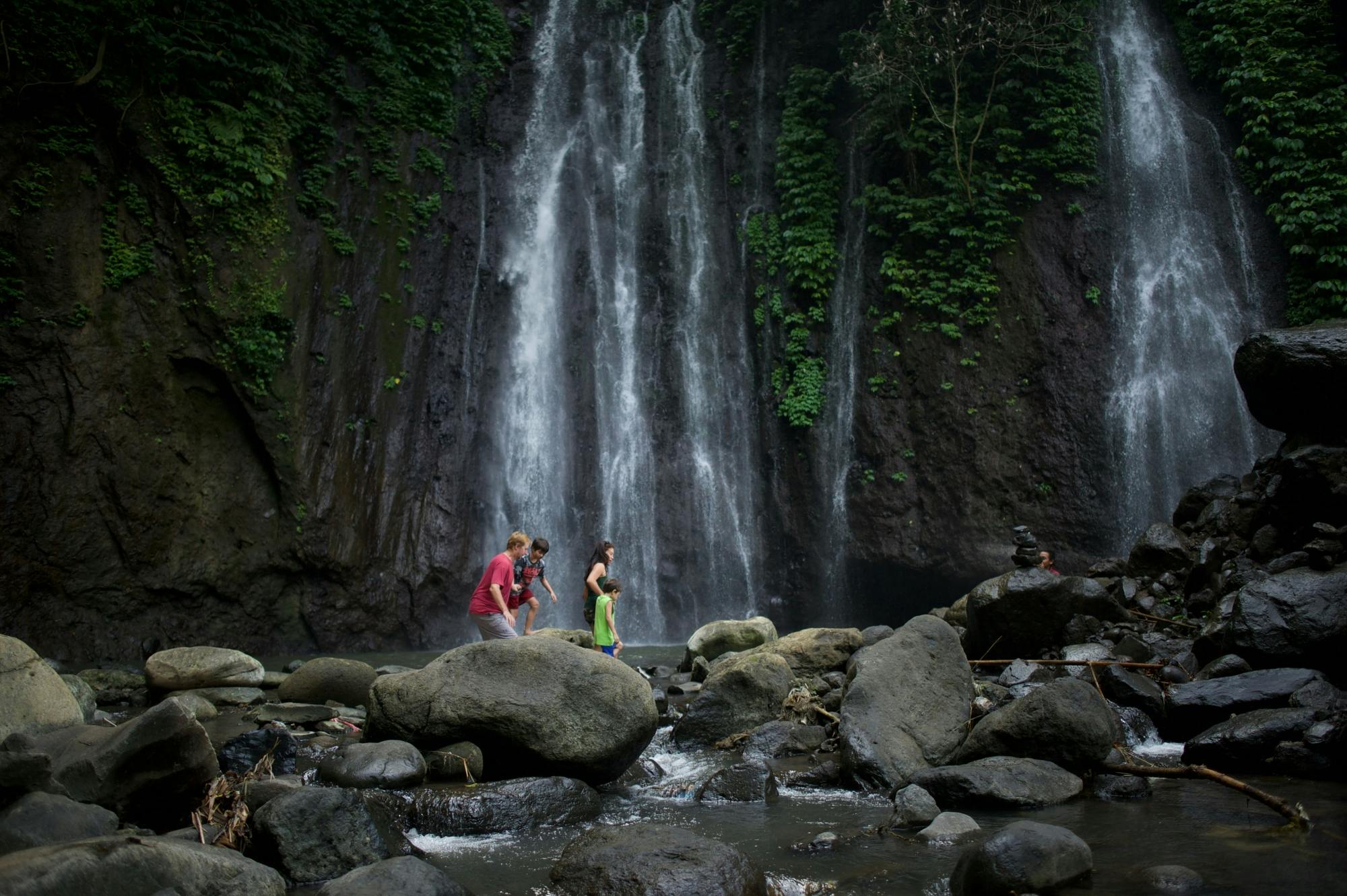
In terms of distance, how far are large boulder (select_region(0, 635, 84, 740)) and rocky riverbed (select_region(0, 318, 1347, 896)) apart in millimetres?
24

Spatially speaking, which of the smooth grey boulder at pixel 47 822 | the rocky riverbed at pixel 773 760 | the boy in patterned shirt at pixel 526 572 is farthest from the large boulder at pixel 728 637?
the smooth grey boulder at pixel 47 822

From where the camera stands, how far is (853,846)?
489 centimetres

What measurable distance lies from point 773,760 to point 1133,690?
116 inches

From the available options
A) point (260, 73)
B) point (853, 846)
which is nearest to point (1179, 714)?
point (853, 846)

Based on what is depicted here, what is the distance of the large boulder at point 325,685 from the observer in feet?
30.2

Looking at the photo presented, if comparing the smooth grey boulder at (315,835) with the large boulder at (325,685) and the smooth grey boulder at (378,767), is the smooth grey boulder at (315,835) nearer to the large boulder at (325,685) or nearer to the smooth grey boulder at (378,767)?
the smooth grey boulder at (378,767)

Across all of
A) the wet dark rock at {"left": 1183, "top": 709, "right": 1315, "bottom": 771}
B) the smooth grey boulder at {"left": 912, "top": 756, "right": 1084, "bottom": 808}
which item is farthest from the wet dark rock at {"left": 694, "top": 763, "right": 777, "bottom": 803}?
the wet dark rock at {"left": 1183, "top": 709, "right": 1315, "bottom": 771}

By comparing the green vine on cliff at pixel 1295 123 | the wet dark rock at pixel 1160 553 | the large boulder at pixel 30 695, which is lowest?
the large boulder at pixel 30 695

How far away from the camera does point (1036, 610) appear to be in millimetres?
9648

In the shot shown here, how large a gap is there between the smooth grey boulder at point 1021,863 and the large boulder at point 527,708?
8.43 feet

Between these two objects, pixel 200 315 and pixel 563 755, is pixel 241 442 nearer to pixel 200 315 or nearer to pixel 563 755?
pixel 200 315

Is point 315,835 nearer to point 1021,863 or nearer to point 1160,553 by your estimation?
point 1021,863

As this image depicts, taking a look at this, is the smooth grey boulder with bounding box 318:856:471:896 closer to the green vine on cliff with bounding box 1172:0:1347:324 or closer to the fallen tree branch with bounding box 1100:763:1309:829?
the fallen tree branch with bounding box 1100:763:1309:829

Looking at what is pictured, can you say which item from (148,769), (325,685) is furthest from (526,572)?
(148,769)
